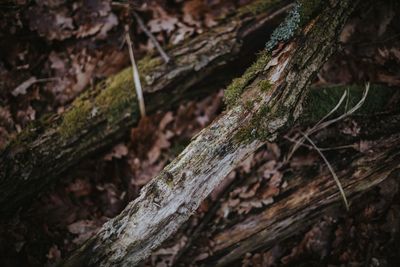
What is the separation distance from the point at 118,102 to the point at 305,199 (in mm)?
2104

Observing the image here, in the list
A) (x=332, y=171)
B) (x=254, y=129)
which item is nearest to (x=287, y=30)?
(x=254, y=129)

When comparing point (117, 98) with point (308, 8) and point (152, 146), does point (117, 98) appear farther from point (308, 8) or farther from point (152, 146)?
point (308, 8)

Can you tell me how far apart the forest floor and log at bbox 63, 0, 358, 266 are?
3.30 feet

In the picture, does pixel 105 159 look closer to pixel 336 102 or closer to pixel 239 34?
pixel 239 34

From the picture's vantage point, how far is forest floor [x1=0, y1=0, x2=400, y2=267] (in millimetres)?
3195

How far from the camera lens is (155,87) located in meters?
3.49

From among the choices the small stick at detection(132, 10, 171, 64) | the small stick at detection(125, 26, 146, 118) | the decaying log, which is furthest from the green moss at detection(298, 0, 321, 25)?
the small stick at detection(125, 26, 146, 118)

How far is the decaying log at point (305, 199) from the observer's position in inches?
118

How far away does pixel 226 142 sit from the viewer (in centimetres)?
220

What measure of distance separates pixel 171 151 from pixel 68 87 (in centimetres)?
138

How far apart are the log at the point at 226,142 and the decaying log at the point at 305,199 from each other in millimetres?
940

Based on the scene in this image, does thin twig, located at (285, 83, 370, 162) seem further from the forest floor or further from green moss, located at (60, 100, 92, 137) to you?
green moss, located at (60, 100, 92, 137)

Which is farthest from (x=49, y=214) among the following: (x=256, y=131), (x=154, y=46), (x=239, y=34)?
(x=239, y=34)

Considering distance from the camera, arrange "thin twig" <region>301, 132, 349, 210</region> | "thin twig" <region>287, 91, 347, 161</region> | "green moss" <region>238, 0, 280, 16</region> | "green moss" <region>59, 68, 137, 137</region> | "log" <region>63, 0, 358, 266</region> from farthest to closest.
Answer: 1. "green moss" <region>238, 0, 280, 16</region>
2. "green moss" <region>59, 68, 137, 137</region>
3. "thin twig" <region>287, 91, 347, 161</region>
4. "thin twig" <region>301, 132, 349, 210</region>
5. "log" <region>63, 0, 358, 266</region>
